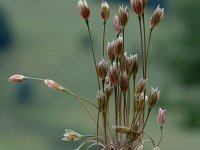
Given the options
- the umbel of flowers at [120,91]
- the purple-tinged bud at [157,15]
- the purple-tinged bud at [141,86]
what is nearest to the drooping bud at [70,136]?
the umbel of flowers at [120,91]

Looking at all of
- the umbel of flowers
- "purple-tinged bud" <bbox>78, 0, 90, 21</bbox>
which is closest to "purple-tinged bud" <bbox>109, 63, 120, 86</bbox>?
the umbel of flowers

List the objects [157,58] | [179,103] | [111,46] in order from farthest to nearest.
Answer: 1. [179,103]
2. [157,58]
3. [111,46]

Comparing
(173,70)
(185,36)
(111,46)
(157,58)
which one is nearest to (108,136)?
(111,46)

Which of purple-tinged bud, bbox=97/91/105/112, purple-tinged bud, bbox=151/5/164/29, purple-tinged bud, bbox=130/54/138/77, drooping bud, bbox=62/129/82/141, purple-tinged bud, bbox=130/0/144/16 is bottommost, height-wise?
drooping bud, bbox=62/129/82/141

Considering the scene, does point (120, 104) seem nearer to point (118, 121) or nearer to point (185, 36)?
point (118, 121)

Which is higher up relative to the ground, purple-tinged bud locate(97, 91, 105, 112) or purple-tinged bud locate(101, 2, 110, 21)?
purple-tinged bud locate(101, 2, 110, 21)

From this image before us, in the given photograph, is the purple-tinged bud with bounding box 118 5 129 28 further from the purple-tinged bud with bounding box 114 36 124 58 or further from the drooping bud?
the drooping bud
